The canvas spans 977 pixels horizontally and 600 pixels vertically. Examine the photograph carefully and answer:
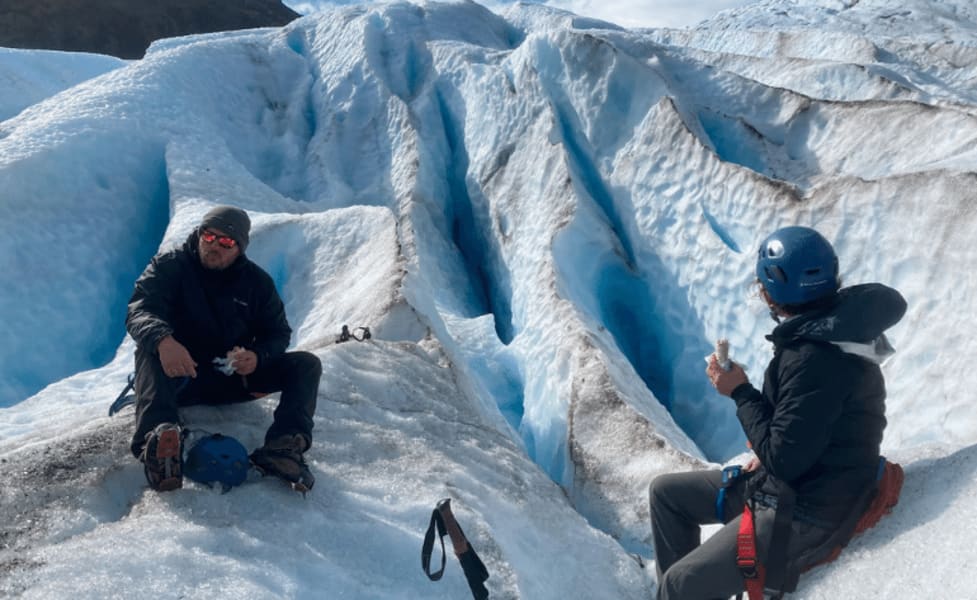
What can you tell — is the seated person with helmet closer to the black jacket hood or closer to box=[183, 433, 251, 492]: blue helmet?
the black jacket hood

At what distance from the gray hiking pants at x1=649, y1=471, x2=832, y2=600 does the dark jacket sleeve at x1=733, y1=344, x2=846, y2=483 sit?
325 millimetres

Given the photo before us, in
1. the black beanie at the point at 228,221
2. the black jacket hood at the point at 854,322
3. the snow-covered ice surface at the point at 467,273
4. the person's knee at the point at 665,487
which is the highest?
the black jacket hood at the point at 854,322

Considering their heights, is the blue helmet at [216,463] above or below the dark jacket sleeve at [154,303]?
below

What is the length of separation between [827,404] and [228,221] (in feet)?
9.99

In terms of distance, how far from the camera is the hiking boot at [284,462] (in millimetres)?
3768

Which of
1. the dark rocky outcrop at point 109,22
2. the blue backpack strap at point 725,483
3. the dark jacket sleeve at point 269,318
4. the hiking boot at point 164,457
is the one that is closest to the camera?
the hiking boot at point 164,457

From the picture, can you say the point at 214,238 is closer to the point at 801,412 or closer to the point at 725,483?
the point at 725,483

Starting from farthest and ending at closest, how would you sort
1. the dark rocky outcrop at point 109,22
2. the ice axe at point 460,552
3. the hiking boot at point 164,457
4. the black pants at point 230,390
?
the dark rocky outcrop at point 109,22 < the black pants at point 230,390 < the hiking boot at point 164,457 < the ice axe at point 460,552

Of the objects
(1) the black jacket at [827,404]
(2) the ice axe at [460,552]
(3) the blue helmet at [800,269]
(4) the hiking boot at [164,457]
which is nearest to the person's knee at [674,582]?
(1) the black jacket at [827,404]

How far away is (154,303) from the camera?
4.04 metres

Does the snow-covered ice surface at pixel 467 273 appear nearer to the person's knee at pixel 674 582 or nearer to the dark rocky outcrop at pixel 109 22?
the person's knee at pixel 674 582

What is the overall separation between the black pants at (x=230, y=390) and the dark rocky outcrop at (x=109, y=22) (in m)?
44.3

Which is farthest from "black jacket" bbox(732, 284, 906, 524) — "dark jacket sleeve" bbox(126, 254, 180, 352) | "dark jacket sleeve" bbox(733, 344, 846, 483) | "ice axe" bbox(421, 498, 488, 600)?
"dark jacket sleeve" bbox(126, 254, 180, 352)

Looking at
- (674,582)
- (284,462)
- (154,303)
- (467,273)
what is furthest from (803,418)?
(467,273)
